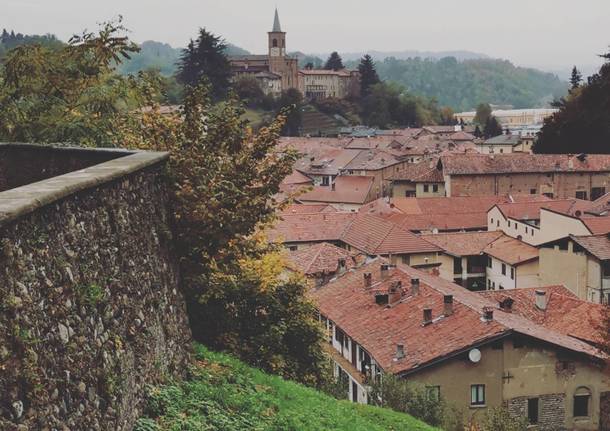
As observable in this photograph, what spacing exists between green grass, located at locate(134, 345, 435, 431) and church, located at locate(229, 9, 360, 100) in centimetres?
14729

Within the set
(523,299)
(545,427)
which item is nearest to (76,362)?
(545,427)

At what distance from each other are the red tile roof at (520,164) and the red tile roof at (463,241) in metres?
20.1

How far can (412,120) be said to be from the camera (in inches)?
5891

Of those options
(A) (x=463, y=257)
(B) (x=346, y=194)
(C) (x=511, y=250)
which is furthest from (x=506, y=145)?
(C) (x=511, y=250)

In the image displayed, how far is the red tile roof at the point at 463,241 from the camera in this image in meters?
47.7

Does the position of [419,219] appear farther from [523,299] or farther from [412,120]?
[412,120]

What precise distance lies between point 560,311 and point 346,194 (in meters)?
42.2

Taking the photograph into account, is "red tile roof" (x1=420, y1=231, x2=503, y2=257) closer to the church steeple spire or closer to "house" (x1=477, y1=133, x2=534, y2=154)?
"house" (x1=477, y1=133, x2=534, y2=154)

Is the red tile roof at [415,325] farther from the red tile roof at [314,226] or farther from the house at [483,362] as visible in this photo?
the red tile roof at [314,226]

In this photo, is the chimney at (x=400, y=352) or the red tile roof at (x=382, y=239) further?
the red tile roof at (x=382, y=239)

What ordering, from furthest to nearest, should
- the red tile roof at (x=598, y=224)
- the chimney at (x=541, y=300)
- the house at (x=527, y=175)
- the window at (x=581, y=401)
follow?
the house at (x=527, y=175) < the red tile roof at (x=598, y=224) < the chimney at (x=541, y=300) < the window at (x=581, y=401)

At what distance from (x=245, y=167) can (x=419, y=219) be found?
145 feet

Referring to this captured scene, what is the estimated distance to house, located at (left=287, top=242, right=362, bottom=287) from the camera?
3541 centimetres

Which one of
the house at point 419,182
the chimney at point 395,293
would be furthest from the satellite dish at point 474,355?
the house at point 419,182
